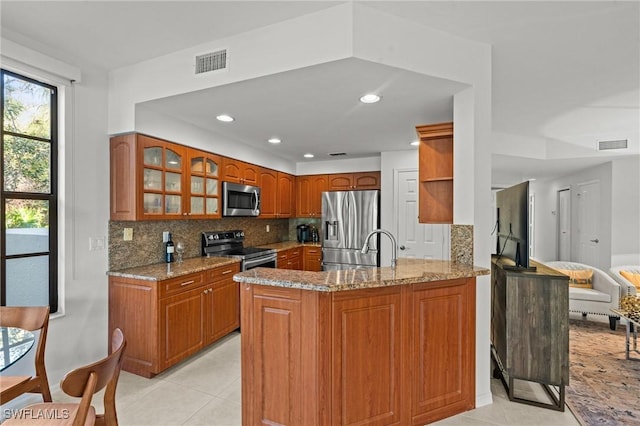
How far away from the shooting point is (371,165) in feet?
17.3

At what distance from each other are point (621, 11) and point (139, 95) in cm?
339

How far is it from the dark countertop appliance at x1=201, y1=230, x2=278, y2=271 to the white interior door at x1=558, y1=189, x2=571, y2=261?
621cm

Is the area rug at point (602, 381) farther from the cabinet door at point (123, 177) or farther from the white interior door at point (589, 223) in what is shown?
the cabinet door at point (123, 177)

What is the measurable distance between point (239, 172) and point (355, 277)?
2856 millimetres

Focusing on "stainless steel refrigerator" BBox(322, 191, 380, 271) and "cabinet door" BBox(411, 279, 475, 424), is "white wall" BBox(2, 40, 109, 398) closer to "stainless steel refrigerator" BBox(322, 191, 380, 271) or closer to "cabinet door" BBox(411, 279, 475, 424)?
"cabinet door" BBox(411, 279, 475, 424)

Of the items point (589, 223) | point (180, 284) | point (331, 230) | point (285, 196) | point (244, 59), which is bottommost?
point (180, 284)

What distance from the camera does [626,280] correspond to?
4.15 metres

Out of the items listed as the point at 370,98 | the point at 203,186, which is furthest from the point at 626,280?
the point at 203,186

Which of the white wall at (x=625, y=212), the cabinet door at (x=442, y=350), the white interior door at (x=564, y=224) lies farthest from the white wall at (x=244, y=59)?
the white interior door at (x=564, y=224)

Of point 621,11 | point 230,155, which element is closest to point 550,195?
point 621,11

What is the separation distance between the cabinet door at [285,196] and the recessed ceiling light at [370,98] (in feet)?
9.49

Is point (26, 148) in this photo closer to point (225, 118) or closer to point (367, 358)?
point (225, 118)

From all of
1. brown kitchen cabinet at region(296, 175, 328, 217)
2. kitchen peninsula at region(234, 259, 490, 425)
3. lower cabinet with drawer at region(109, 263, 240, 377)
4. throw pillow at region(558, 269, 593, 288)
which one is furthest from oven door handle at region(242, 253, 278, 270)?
throw pillow at region(558, 269, 593, 288)

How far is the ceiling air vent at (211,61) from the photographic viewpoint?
2.30 m
